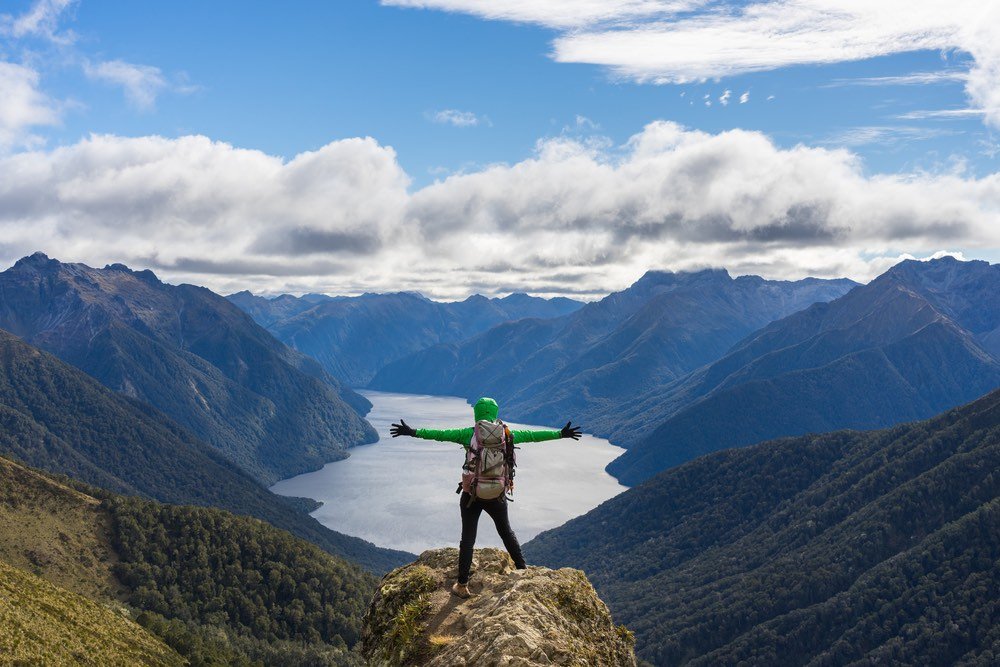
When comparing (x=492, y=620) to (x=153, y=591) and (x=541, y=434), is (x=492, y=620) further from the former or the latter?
(x=153, y=591)

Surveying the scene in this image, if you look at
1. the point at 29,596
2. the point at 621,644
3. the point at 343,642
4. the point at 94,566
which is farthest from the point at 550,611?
the point at 94,566

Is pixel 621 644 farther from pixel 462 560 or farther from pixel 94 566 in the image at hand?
pixel 94 566

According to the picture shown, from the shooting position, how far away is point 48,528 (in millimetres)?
182750

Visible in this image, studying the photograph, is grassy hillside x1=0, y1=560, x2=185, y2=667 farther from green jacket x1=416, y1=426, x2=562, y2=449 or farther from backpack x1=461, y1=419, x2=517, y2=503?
backpack x1=461, y1=419, x2=517, y2=503

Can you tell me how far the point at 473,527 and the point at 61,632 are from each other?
99.0 meters

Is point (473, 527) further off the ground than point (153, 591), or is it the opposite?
point (473, 527)

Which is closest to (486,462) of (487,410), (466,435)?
(466,435)

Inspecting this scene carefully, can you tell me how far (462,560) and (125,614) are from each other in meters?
149

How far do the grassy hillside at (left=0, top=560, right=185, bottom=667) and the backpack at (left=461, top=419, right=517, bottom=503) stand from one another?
8299 centimetres

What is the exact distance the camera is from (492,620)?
700 inches

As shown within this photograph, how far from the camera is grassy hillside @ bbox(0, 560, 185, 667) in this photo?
281 feet

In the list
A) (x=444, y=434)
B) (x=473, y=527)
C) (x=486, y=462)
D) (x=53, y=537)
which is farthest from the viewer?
(x=53, y=537)

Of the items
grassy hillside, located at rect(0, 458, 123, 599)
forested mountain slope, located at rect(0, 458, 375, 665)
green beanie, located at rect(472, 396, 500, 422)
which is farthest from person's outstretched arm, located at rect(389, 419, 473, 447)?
grassy hillside, located at rect(0, 458, 123, 599)

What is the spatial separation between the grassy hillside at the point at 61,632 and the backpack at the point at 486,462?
82989mm
